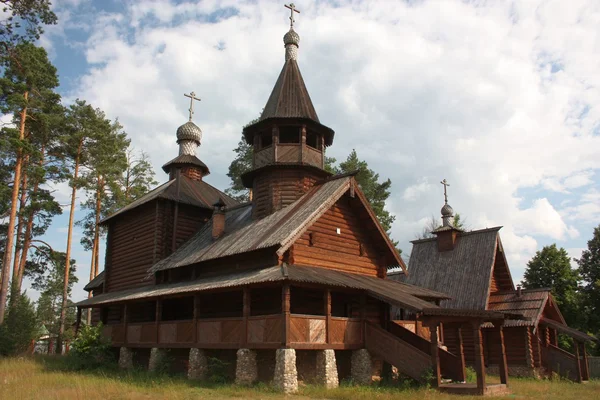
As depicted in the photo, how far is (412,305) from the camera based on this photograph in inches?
603

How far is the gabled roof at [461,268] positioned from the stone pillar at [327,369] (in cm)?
1158

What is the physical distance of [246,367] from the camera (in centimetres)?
1594

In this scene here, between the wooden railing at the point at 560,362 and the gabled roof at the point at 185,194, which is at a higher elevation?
the gabled roof at the point at 185,194

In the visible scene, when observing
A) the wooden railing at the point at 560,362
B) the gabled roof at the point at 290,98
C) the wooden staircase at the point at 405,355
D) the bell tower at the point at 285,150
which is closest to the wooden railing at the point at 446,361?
the wooden staircase at the point at 405,355

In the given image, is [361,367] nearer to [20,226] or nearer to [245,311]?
[245,311]

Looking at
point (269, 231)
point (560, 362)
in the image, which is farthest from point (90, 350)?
point (560, 362)

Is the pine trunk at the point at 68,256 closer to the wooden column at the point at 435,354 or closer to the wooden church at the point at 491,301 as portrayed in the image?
the wooden church at the point at 491,301

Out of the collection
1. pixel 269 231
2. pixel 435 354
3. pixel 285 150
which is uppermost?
pixel 285 150

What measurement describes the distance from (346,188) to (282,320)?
20.3 ft

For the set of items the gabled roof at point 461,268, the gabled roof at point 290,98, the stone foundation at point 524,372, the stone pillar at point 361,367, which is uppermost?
the gabled roof at point 290,98

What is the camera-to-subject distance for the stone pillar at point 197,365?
57.8 ft

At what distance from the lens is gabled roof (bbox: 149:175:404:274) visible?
17.5m

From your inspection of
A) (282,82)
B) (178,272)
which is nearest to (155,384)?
(178,272)

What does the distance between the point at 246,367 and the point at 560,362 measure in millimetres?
15388
